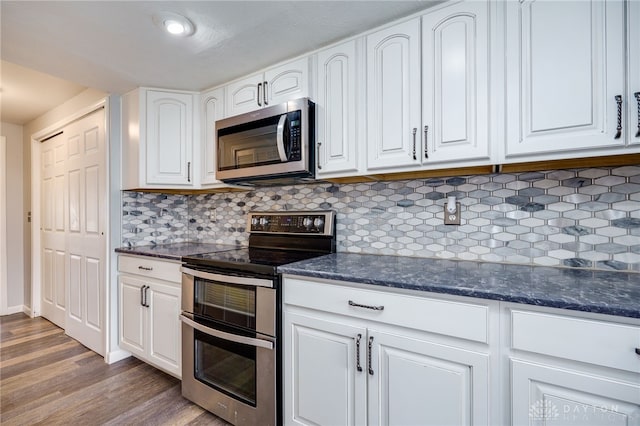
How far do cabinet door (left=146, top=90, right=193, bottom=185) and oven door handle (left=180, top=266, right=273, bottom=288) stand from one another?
84 centimetres

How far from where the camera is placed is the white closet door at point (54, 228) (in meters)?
2.96

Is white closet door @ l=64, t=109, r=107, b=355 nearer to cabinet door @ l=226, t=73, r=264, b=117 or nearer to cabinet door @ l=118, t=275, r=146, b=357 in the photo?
cabinet door @ l=118, t=275, r=146, b=357

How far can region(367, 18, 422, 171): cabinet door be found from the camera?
1449 mm

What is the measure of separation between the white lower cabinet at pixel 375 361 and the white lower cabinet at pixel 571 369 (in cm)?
10

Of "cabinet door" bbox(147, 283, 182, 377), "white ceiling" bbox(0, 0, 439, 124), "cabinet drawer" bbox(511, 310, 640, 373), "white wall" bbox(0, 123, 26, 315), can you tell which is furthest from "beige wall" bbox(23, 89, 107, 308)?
"cabinet drawer" bbox(511, 310, 640, 373)

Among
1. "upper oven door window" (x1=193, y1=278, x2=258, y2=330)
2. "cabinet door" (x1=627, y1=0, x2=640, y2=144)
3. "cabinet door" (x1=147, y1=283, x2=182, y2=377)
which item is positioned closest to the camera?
"cabinet door" (x1=627, y1=0, x2=640, y2=144)

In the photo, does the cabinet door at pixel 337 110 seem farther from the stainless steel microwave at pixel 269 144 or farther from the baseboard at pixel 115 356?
the baseboard at pixel 115 356

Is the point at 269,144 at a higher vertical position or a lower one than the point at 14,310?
higher

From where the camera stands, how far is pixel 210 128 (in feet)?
7.32

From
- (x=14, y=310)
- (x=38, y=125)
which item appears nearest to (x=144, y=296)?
(x=38, y=125)

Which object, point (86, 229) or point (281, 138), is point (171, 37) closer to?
point (281, 138)

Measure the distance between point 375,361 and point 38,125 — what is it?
166 inches

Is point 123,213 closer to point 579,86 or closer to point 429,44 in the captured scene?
point 429,44

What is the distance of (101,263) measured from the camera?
2430 mm
